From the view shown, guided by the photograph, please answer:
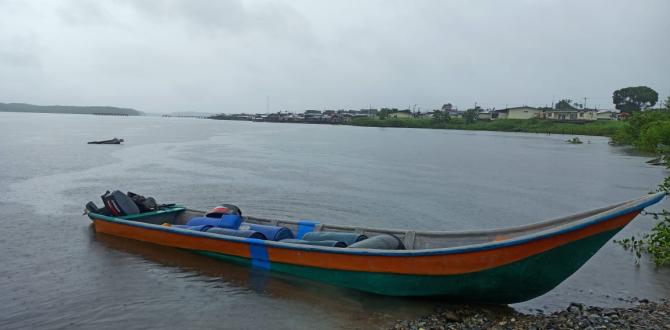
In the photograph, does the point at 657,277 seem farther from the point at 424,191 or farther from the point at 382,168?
the point at 382,168

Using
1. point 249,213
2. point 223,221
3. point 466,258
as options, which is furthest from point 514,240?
point 249,213

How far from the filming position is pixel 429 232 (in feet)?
32.9

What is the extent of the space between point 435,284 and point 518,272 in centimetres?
132

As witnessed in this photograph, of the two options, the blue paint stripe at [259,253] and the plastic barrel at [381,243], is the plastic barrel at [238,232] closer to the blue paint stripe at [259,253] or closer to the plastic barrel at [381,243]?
the blue paint stripe at [259,253]

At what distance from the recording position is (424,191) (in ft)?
78.9

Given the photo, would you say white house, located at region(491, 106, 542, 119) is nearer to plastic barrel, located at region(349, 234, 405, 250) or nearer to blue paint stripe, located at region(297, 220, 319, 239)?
blue paint stripe, located at region(297, 220, 319, 239)

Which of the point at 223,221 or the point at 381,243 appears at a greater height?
the point at 381,243

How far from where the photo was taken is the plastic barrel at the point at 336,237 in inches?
404

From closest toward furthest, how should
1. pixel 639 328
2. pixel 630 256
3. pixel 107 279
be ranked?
pixel 639 328, pixel 107 279, pixel 630 256

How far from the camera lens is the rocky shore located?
24.9ft

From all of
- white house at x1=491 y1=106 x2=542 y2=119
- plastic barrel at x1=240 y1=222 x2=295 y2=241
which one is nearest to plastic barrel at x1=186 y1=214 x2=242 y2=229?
plastic barrel at x1=240 y1=222 x2=295 y2=241

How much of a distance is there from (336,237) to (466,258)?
3119 millimetres

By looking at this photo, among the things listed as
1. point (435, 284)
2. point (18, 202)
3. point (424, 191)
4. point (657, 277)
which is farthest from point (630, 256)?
point (18, 202)

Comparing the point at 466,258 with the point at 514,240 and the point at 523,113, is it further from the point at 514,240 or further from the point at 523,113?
the point at 523,113
